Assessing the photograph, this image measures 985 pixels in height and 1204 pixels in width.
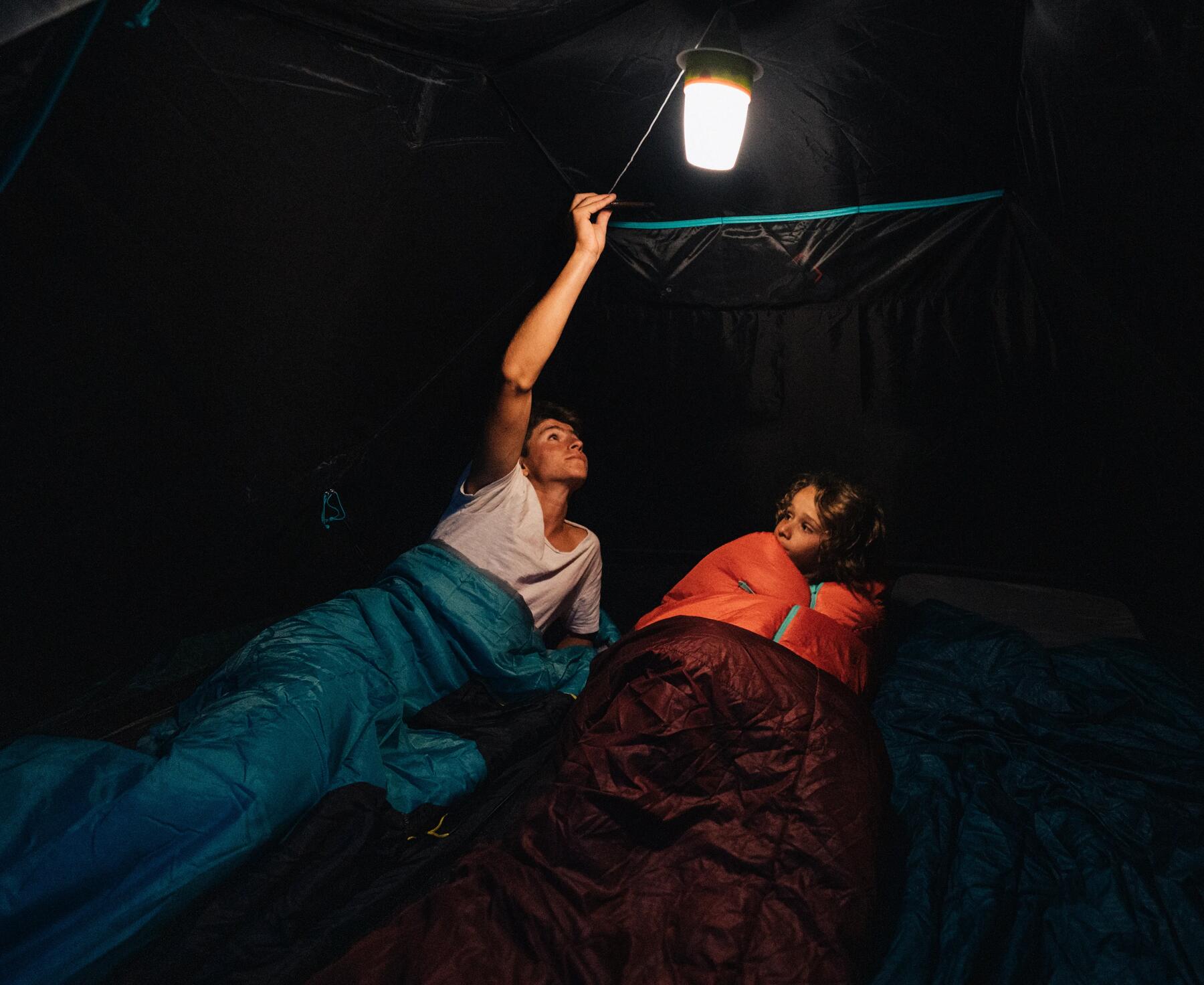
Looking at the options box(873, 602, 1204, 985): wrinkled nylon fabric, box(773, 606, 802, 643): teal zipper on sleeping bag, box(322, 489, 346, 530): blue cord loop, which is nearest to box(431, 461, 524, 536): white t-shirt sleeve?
box(322, 489, 346, 530): blue cord loop

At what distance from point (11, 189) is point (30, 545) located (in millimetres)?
563

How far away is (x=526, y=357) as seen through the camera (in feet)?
5.36

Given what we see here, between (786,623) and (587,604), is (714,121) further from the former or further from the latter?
(587,604)

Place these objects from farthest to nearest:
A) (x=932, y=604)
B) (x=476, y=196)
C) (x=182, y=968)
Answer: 1. (x=932, y=604)
2. (x=476, y=196)
3. (x=182, y=968)

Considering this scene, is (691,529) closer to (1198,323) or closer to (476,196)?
(476,196)

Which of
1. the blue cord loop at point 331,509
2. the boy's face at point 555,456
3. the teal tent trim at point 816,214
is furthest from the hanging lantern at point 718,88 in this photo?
the blue cord loop at point 331,509

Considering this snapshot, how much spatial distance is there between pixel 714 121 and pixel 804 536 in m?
0.97

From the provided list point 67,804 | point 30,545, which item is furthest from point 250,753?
point 30,545

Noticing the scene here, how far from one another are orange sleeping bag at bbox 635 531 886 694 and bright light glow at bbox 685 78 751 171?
2.83ft

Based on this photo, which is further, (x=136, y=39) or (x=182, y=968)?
(x=136, y=39)

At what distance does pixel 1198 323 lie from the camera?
3.89ft

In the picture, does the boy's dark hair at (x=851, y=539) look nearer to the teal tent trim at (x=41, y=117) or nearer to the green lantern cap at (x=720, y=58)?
the green lantern cap at (x=720, y=58)

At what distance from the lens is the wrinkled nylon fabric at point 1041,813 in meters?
0.91

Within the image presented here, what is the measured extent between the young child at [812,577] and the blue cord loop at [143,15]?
1.24 m
